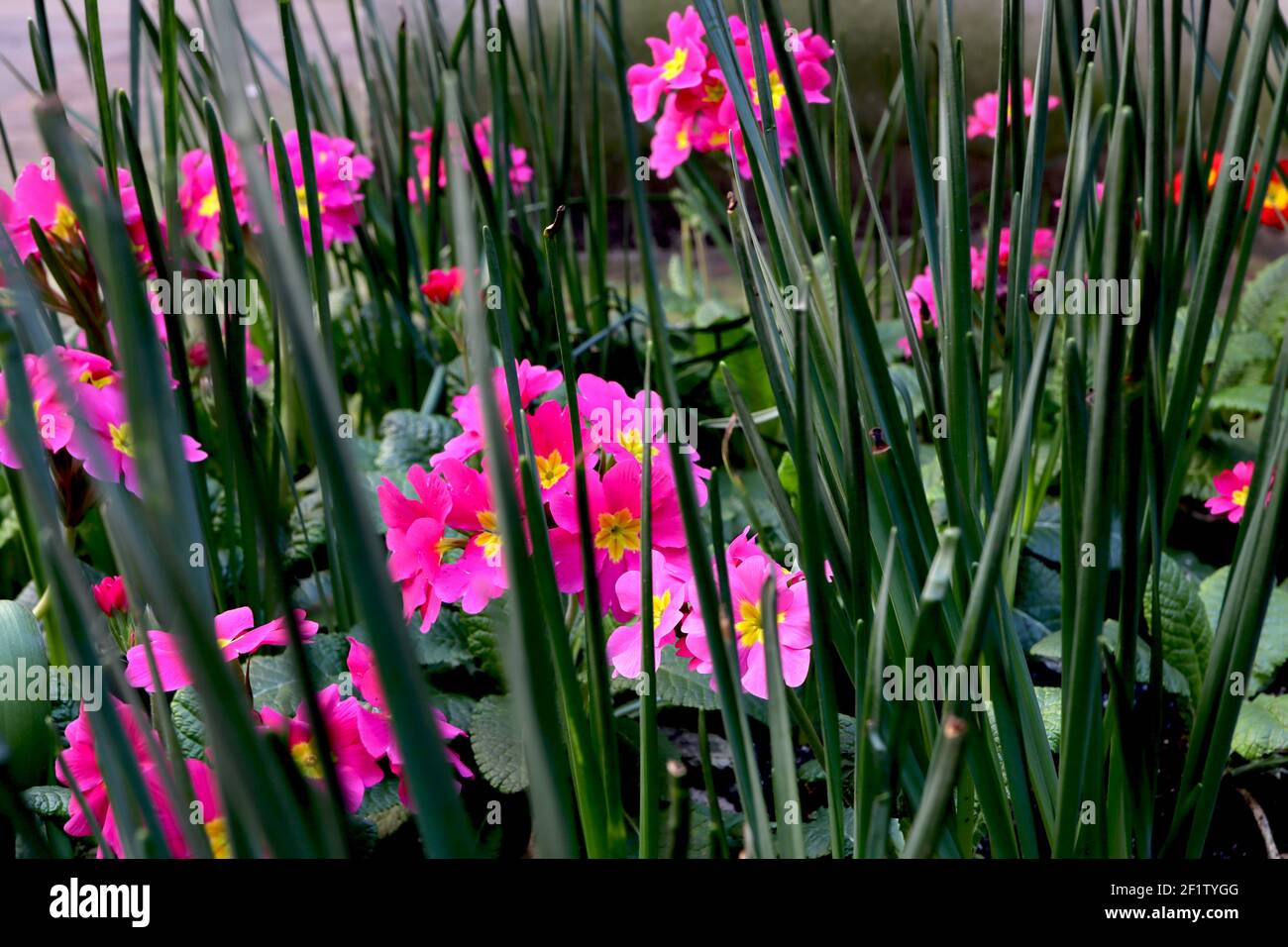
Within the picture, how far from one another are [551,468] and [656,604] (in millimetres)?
86

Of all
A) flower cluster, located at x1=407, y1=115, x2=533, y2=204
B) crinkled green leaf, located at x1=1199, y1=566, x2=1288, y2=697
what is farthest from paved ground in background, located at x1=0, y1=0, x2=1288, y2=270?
crinkled green leaf, located at x1=1199, y1=566, x2=1288, y2=697

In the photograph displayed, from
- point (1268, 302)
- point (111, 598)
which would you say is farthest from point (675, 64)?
point (1268, 302)

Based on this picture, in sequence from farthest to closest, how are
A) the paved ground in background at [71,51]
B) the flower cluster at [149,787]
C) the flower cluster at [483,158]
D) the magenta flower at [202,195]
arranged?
the paved ground in background at [71,51] < the flower cluster at [483,158] < the magenta flower at [202,195] < the flower cluster at [149,787]

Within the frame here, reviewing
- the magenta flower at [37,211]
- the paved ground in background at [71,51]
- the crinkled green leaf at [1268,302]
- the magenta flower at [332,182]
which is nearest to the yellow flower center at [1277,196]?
the crinkled green leaf at [1268,302]

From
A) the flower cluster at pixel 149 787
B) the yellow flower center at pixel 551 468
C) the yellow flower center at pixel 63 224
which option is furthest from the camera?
the yellow flower center at pixel 63 224

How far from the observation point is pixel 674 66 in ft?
3.10

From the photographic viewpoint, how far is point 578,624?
0.62 m

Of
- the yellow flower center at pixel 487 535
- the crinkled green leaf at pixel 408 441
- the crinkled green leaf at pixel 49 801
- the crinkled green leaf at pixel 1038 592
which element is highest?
the yellow flower center at pixel 487 535

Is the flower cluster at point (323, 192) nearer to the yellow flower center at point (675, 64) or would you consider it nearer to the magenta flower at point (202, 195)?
the magenta flower at point (202, 195)

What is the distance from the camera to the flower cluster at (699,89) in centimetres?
86

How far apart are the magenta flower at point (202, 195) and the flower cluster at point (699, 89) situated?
1.17ft
